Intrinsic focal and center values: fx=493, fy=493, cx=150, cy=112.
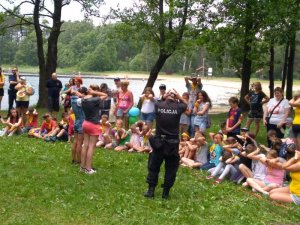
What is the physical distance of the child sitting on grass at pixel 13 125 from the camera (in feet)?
45.3

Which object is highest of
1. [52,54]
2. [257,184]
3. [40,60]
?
[52,54]

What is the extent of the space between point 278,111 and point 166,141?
4.63 metres

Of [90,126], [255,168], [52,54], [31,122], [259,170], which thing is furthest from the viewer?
[52,54]

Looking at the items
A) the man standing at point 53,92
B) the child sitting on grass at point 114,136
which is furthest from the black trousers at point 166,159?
the man standing at point 53,92

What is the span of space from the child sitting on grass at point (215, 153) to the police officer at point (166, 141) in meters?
2.79

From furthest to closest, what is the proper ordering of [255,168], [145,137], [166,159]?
1. [145,137]
2. [255,168]
3. [166,159]

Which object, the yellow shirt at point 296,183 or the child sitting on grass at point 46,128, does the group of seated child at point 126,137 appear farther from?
the yellow shirt at point 296,183

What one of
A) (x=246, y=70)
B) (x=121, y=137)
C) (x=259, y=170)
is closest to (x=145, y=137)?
(x=121, y=137)

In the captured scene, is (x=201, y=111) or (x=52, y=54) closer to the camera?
(x=201, y=111)

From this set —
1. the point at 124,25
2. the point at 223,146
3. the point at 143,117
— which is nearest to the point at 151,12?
the point at 124,25

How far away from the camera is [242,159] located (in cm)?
978

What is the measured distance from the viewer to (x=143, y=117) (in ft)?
43.5

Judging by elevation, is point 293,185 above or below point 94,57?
below

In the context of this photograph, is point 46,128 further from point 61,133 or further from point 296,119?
point 296,119
